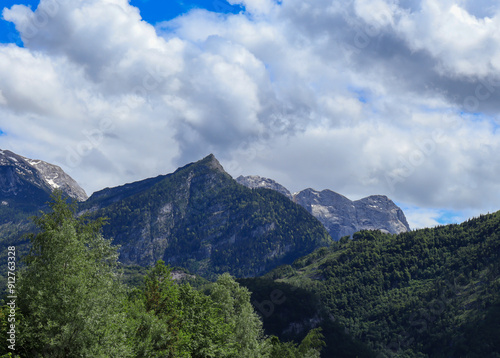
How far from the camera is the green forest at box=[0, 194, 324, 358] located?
44344 millimetres

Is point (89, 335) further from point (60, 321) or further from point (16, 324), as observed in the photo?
point (16, 324)

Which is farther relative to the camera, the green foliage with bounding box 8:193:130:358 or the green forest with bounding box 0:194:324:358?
the green forest with bounding box 0:194:324:358

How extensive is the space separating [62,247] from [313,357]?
9313cm

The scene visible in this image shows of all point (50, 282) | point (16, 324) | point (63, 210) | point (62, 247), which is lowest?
point (16, 324)

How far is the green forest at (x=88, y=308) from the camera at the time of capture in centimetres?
4434

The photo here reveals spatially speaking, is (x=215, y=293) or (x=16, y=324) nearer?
(x=16, y=324)

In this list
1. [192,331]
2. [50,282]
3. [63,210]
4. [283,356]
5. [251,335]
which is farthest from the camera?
[283,356]

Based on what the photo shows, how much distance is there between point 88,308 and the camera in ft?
148

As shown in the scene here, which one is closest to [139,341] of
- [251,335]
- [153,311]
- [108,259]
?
[153,311]

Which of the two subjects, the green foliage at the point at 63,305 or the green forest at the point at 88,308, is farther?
the green forest at the point at 88,308

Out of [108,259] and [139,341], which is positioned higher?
[108,259]

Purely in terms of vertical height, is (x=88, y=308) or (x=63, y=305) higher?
(x=88, y=308)

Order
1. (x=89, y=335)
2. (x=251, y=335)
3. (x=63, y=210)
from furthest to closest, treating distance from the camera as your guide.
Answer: (x=251, y=335) < (x=63, y=210) < (x=89, y=335)

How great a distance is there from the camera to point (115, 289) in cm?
6025
